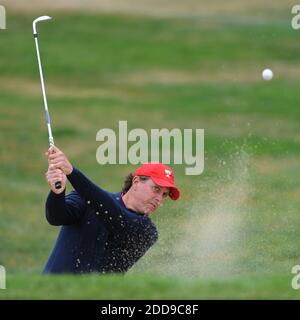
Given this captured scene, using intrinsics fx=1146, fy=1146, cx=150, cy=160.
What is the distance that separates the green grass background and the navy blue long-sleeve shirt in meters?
0.32

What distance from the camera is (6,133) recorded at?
72.1ft

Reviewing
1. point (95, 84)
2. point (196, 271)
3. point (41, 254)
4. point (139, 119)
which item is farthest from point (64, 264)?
point (95, 84)

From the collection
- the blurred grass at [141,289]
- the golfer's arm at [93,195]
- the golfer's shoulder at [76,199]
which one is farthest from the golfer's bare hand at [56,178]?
the blurred grass at [141,289]

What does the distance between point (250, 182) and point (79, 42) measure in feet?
54.8

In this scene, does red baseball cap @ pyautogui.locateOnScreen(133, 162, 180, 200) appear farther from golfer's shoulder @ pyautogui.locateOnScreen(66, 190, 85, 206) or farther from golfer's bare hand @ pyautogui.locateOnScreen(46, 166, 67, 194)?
golfer's bare hand @ pyautogui.locateOnScreen(46, 166, 67, 194)

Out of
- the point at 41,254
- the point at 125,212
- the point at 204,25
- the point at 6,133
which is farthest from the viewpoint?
the point at 204,25

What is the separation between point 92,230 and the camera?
808 cm

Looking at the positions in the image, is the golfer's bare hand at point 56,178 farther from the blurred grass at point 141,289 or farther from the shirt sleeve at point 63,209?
the blurred grass at point 141,289

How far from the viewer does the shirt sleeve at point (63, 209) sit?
25.7ft

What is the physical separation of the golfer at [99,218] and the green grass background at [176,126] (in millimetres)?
330

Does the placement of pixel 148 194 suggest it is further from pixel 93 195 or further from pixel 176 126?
pixel 176 126

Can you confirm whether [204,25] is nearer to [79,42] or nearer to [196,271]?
[79,42]

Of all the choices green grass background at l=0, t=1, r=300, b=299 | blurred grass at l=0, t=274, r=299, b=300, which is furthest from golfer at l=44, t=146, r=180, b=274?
blurred grass at l=0, t=274, r=299, b=300

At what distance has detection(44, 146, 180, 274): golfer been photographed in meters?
7.87
